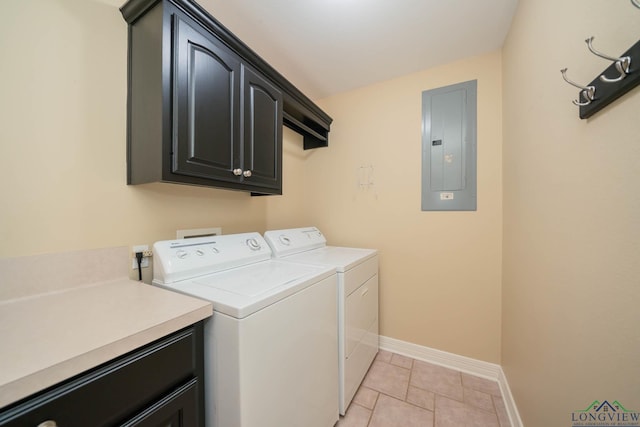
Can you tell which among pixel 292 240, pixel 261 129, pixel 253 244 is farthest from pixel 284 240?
pixel 261 129

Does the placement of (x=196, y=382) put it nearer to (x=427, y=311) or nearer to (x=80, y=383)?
(x=80, y=383)

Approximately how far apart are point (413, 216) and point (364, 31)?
1.45 metres

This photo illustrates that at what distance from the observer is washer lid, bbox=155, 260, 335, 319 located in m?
0.80

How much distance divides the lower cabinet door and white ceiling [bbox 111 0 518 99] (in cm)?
173

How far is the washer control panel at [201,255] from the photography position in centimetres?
104

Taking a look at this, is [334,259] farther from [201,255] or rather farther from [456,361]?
[456,361]

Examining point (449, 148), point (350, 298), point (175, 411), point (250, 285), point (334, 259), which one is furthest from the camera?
point (449, 148)

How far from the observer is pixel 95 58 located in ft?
3.41

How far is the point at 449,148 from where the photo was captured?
1.81 metres

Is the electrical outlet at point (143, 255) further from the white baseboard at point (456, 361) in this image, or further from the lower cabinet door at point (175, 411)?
the white baseboard at point (456, 361)

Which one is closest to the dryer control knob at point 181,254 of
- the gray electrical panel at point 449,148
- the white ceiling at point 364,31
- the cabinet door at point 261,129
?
the cabinet door at point 261,129

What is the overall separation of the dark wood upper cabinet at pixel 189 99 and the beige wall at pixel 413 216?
1.10 m

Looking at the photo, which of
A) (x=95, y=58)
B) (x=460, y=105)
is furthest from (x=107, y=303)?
(x=460, y=105)

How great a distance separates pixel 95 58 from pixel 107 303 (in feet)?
3.66
